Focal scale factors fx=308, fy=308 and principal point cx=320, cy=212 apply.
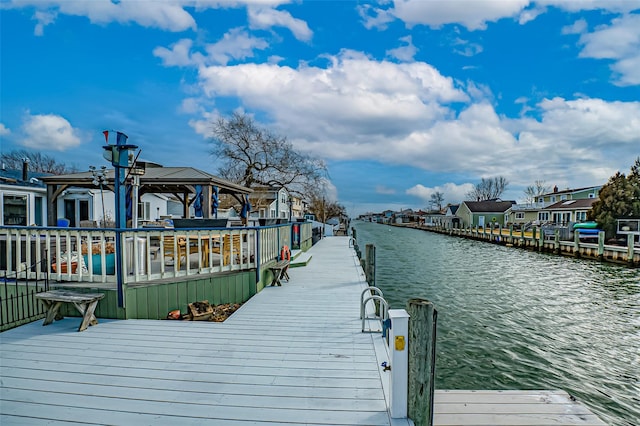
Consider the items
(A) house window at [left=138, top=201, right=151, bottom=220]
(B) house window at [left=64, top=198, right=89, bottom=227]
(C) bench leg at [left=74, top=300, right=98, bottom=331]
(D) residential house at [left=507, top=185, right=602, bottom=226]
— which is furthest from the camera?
(D) residential house at [left=507, top=185, right=602, bottom=226]

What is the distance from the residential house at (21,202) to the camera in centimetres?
1073

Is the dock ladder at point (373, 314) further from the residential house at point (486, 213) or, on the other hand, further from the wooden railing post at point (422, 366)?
the residential house at point (486, 213)

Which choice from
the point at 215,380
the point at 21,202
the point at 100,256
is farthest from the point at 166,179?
the point at 21,202

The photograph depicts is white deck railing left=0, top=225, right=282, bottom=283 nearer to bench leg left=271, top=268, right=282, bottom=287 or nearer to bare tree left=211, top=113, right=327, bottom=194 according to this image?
bench leg left=271, top=268, right=282, bottom=287

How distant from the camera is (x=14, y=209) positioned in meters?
11.2

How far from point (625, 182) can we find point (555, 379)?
28120mm

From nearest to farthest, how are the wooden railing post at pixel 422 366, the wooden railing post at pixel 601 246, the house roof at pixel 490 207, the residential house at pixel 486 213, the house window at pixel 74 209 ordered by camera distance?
the wooden railing post at pixel 422 366, the house window at pixel 74 209, the wooden railing post at pixel 601 246, the residential house at pixel 486 213, the house roof at pixel 490 207

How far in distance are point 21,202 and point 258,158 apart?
15470mm

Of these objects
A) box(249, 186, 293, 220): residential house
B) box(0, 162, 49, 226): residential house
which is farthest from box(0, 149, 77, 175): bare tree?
box(0, 162, 49, 226): residential house

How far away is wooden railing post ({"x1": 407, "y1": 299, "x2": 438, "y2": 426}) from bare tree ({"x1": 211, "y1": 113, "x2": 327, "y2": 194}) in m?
23.2

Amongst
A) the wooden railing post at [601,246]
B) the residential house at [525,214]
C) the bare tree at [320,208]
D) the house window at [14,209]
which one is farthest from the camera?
the residential house at [525,214]

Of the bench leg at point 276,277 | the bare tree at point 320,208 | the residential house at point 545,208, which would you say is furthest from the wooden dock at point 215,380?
the residential house at point 545,208

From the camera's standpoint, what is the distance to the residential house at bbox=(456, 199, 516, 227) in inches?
1927

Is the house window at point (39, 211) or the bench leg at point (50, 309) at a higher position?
the house window at point (39, 211)
